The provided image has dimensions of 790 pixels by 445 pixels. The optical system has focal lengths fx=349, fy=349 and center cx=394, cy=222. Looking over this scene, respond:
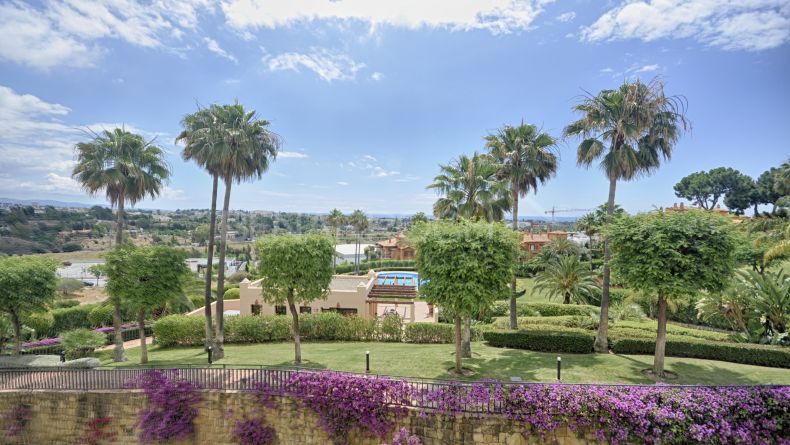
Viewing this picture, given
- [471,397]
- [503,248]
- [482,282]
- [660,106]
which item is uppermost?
[660,106]

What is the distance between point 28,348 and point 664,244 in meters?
29.1

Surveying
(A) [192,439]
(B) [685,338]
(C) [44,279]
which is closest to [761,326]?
(B) [685,338]

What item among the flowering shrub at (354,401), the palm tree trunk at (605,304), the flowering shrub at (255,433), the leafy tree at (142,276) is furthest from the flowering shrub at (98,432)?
the palm tree trunk at (605,304)

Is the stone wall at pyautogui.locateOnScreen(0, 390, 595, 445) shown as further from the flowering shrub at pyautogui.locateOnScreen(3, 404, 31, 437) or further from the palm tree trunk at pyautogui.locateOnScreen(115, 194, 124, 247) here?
the palm tree trunk at pyautogui.locateOnScreen(115, 194, 124, 247)

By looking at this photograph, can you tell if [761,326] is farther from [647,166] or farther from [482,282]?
[482,282]

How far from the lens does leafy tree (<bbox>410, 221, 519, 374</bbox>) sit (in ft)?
36.0

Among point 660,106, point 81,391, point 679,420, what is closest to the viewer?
point 679,420

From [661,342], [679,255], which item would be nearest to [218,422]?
[661,342]

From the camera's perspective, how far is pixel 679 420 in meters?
8.38

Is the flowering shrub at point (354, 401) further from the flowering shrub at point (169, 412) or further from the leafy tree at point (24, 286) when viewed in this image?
the leafy tree at point (24, 286)

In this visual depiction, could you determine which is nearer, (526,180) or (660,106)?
(660,106)

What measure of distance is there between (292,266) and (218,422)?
213 inches

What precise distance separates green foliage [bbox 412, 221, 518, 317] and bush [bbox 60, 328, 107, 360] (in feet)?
56.5

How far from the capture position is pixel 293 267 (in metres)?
13.4
